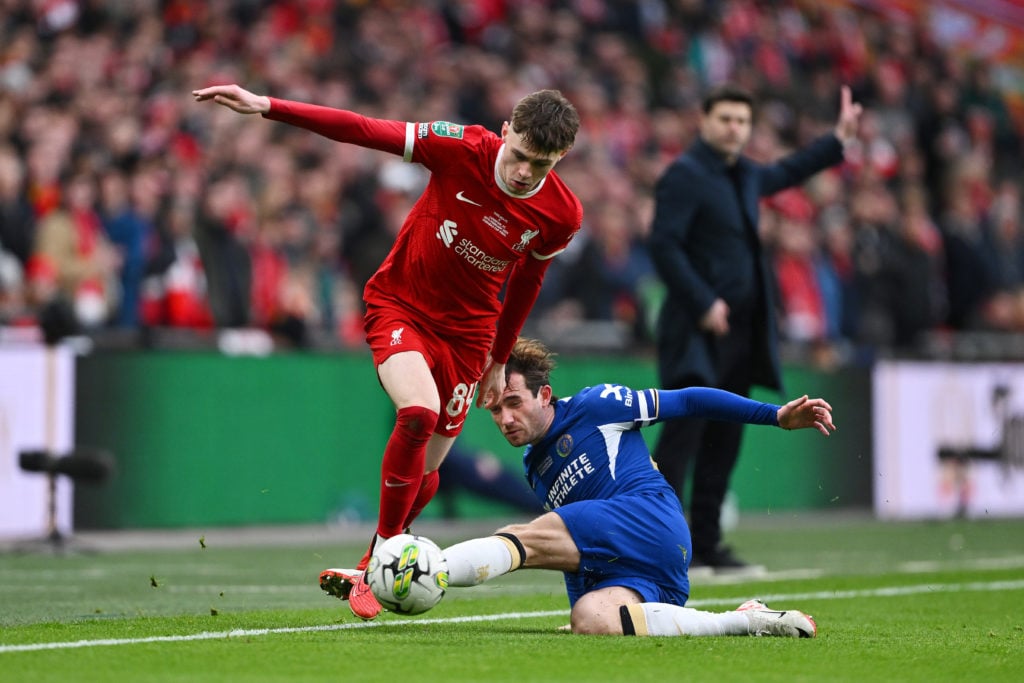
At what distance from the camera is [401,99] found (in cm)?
1703

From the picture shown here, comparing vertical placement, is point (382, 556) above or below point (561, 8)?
below

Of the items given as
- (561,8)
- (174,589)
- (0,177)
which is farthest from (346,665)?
(561,8)

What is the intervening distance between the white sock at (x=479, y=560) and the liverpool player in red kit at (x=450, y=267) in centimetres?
53

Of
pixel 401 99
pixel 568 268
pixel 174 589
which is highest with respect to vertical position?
pixel 401 99

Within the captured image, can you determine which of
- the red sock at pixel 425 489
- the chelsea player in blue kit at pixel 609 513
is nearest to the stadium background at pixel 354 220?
the red sock at pixel 425 489

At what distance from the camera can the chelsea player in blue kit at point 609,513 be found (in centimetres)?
619

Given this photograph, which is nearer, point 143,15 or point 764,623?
point 764,623

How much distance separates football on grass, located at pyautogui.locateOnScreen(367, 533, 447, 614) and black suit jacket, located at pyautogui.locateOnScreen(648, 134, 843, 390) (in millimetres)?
3675

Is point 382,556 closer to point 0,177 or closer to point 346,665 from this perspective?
point 346,665

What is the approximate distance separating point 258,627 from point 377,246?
27.5 ft

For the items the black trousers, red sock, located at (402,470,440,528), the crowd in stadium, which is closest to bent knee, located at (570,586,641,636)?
red sock, located at (402,470,440,528)

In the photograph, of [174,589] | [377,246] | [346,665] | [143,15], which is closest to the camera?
[346,665]

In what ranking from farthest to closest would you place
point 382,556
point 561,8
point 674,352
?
point 561,8
point 674,352
point 382,556

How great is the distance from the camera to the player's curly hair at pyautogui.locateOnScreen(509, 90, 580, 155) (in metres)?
6.59
